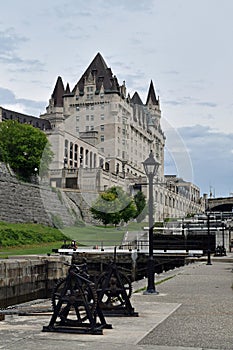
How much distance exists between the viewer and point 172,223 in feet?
216

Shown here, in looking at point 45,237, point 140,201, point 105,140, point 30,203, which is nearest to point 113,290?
point 105,140

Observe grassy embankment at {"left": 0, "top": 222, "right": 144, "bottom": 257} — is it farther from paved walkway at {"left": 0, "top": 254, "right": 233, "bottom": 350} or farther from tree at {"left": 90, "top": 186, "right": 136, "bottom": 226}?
paved walkway at {"left": 0, "top": 254, "right": 233, "bottom": 350}

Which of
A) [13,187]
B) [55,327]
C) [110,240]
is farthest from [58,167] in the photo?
[55,327]

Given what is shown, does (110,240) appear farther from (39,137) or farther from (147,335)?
(147,335)

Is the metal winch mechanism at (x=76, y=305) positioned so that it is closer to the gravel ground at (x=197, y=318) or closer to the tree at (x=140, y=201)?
the gravel ground at (x=197, y=318)

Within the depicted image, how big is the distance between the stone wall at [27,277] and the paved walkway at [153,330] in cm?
1049

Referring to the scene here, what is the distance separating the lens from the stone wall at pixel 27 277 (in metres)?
24.3

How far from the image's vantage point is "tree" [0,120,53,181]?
250ft

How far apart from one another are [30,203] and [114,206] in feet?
77.3

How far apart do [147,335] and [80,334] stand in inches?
44.6

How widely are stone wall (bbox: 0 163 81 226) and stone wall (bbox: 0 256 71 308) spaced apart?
99.3ft

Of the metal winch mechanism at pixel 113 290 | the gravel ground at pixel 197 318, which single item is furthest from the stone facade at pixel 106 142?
the metal winch mechanism at pixel 113 290

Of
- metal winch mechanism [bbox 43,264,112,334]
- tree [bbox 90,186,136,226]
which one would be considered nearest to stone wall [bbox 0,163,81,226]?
tree [bbox 90,186,136,226]

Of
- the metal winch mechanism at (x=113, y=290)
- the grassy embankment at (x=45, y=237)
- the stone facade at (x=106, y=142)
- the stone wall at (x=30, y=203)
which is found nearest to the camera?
the metal winch mechanism at (x=113, y=290)
